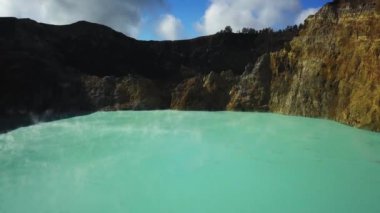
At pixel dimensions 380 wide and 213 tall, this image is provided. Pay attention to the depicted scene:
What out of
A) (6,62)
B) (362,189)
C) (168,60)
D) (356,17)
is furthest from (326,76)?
(6,62)

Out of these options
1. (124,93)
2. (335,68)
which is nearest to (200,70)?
(124,93)

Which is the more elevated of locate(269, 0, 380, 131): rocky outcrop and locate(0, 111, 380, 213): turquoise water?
locate(269, 0, 380, 131): rocky outcrop

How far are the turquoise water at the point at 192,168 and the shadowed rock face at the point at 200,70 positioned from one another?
2.49m

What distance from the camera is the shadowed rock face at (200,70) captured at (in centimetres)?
2006

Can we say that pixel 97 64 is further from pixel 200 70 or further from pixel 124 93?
pixel 200 70

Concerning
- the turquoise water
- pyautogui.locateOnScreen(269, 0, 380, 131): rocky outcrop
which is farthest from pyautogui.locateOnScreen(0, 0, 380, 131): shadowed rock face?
the turquoise water

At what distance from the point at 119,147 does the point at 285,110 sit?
38.0 ft

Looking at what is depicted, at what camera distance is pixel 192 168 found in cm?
1234

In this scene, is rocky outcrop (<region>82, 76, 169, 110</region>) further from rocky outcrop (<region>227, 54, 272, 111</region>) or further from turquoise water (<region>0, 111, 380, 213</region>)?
turquoise water (<region>0, 111, 380, 213</region>)

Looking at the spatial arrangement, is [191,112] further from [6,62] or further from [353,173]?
[353,173]

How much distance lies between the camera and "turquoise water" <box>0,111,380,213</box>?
9.30m

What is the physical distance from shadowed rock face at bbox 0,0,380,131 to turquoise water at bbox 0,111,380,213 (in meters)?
2.49

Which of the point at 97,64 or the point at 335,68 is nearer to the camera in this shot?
the point at 335,68

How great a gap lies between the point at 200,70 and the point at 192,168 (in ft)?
70.1
